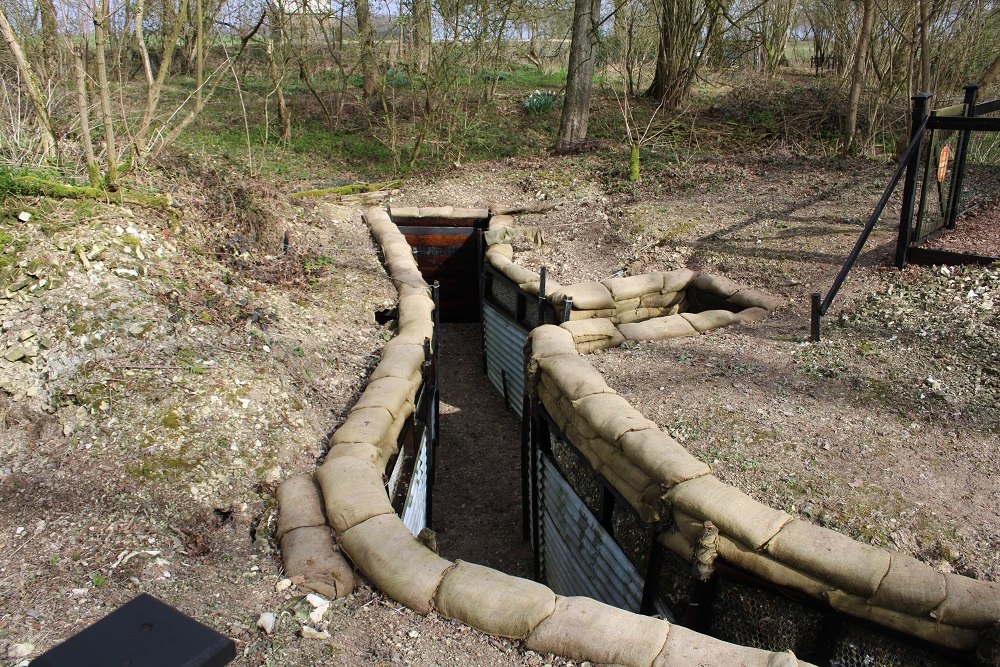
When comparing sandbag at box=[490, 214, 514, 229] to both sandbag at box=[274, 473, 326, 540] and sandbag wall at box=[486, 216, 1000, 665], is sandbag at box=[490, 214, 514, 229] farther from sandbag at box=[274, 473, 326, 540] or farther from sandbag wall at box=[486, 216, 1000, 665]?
sandbag at box=[274, 473, 326, 540]

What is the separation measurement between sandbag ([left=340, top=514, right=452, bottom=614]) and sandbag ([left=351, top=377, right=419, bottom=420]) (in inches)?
43.1

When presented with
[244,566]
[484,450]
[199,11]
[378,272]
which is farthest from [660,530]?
[199,11]

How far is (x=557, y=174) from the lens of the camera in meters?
10.8

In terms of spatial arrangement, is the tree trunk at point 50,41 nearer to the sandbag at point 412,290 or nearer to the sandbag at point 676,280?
the sandbag at point 412,290

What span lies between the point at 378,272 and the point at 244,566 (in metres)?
4.26

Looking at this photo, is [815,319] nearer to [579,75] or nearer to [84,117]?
[84,117]

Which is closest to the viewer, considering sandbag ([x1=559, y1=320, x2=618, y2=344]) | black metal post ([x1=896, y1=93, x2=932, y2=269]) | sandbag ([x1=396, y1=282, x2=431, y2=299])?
sandbag ([x1=559, y1=320, x2=618, y2=344])

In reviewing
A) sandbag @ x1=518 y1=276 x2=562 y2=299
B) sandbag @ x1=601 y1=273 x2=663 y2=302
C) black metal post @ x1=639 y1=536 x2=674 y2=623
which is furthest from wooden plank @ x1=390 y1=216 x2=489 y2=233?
black metal post @ x1=639 y1=536 x2=674 y2=623

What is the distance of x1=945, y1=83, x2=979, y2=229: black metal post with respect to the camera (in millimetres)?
6296

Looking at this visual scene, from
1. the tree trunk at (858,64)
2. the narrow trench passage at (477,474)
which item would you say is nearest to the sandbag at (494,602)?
the narrow trench passage at (477,474)

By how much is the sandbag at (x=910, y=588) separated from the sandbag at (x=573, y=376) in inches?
71.3

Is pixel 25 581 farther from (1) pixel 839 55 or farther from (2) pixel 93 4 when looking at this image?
(1) pixel 839 55

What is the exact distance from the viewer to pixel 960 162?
667 centimetres

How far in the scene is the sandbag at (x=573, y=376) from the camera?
438 centimetres
